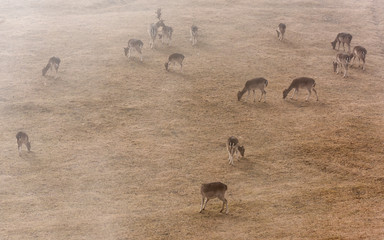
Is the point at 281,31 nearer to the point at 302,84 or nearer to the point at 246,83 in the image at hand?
the point at 302,84

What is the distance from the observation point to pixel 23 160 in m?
23.0

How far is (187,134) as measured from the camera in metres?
25.3

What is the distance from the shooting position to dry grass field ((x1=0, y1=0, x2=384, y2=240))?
18.0m

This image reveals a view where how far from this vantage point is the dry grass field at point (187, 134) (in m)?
18.0

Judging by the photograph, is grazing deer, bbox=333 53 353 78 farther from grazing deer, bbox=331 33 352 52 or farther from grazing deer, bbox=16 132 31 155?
grazing deer, bbox=16 132 31 155

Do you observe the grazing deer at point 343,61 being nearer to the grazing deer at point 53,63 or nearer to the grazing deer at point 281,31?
the grazing deer at point 281,31

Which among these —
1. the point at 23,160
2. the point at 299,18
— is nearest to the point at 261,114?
the point at 23,160

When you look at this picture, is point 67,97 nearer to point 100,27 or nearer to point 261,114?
point 261,114

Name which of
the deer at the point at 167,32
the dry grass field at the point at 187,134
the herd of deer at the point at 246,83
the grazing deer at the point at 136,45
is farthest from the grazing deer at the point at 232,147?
the deer at the point at 167,32

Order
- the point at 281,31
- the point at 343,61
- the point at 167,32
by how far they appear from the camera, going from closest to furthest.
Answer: the point at 343,61 < the point at 167,32 < the point at 281,31

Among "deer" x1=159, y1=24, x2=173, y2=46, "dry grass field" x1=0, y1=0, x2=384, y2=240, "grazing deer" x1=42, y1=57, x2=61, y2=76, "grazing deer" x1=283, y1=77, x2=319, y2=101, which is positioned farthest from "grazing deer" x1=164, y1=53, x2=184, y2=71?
"grazing deer" x1=283, y1=77, x2=319, y2=101

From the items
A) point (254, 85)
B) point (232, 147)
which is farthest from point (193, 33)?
point (232, 147)

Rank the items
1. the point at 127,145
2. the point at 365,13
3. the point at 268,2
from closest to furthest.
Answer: the point at 127,145
the point at 365,13
the point at 268,2

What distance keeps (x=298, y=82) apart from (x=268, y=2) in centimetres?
2458
